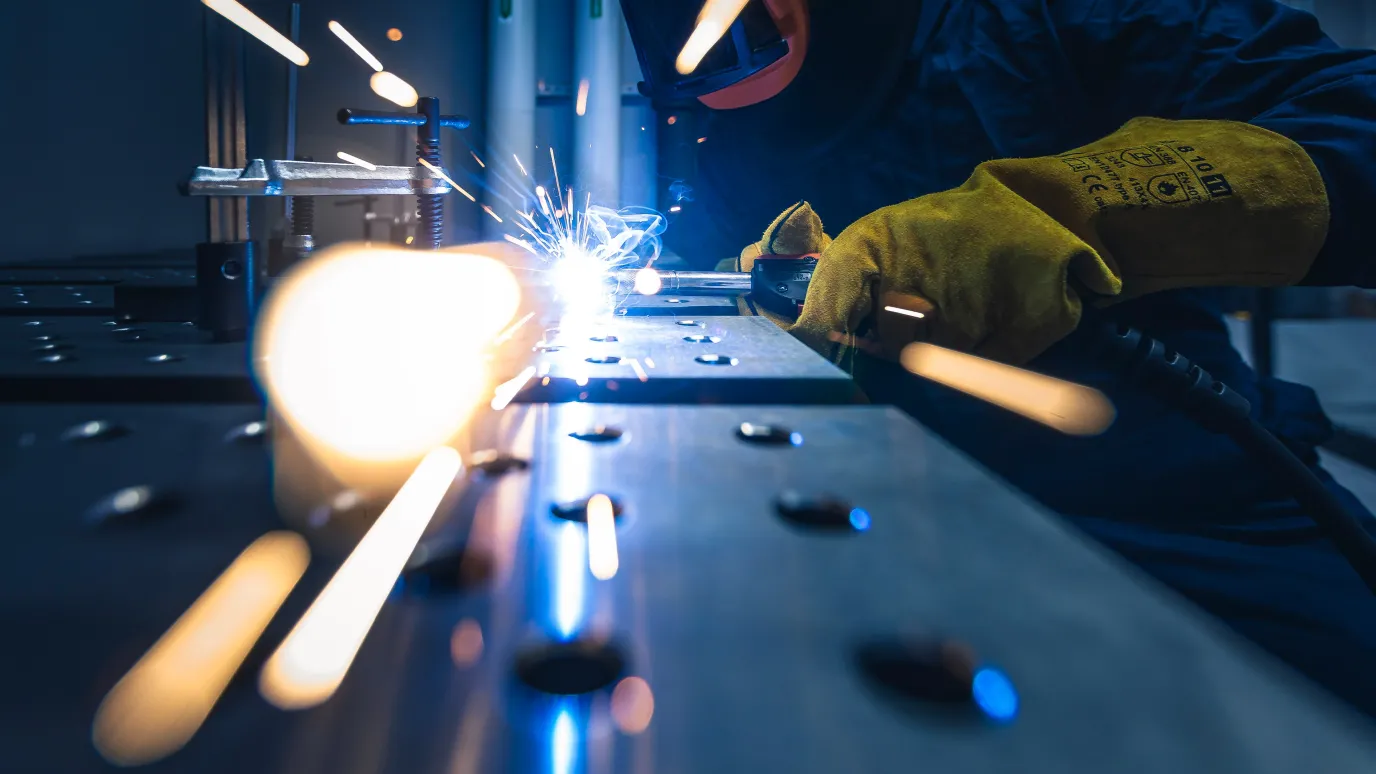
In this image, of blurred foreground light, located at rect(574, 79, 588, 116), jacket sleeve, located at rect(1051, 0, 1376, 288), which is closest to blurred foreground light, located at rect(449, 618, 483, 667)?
jacket sleeve, located at rect(1051, 0, 1376, 288)

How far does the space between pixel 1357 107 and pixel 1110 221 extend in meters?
0.62

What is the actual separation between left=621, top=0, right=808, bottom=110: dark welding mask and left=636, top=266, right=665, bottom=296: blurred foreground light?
622 millimetres

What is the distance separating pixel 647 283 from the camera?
147cm

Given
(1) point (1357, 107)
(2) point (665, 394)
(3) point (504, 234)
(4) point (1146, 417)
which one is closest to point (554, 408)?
(2) point (665, 394)

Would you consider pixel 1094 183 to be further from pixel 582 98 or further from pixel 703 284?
pixel 582 98

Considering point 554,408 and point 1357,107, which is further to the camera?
point 1357,107

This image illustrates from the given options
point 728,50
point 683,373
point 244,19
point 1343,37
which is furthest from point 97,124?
point 1343,37

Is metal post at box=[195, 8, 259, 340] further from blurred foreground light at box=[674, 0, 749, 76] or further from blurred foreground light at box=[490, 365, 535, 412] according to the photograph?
blurred foreground light at box=[674, 0, 749, 76]

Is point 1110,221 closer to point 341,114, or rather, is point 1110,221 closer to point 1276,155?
point 1276,155

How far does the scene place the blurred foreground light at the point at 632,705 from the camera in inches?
8.7

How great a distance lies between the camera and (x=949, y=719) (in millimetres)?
227

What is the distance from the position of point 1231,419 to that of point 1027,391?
364 millimetres

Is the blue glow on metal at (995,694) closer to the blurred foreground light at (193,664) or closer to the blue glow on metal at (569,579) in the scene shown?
the blue glow on metal at (569,579)

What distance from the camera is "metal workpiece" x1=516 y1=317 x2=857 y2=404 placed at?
0.67 m
